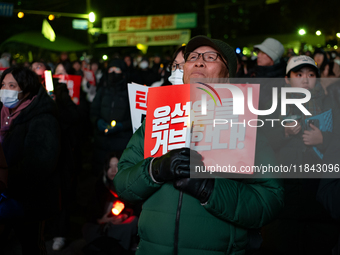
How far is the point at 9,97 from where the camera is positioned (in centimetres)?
338

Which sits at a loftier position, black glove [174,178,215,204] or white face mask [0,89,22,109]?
white face mask [0,89,22,109]

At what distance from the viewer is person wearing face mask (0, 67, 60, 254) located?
3074 millimetres

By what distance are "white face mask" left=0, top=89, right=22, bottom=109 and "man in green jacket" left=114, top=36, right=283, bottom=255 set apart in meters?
2.01

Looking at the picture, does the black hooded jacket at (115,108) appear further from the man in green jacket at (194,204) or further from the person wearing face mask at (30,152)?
the man in green jacket at (194,204)

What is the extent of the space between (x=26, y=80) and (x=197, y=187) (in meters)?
2.44

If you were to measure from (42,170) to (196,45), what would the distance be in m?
1.86

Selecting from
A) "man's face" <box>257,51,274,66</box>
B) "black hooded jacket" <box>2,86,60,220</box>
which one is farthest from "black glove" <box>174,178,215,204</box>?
"man's face" <box>257,51,274,66</box>

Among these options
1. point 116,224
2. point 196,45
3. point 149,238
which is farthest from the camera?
point 116,224

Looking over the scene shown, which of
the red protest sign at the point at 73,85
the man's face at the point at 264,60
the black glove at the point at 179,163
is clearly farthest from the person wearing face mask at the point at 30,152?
the man's face at the point at 264,60

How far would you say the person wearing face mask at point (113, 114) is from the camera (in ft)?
17.8

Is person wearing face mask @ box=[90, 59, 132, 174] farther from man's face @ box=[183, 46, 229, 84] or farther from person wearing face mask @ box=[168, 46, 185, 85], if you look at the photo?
man's face @ box=[183, 46, 229, 84]

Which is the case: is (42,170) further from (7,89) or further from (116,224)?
(116,224)

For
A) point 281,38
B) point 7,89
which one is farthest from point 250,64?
point 281,38

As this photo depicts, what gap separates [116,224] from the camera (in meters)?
4.12
